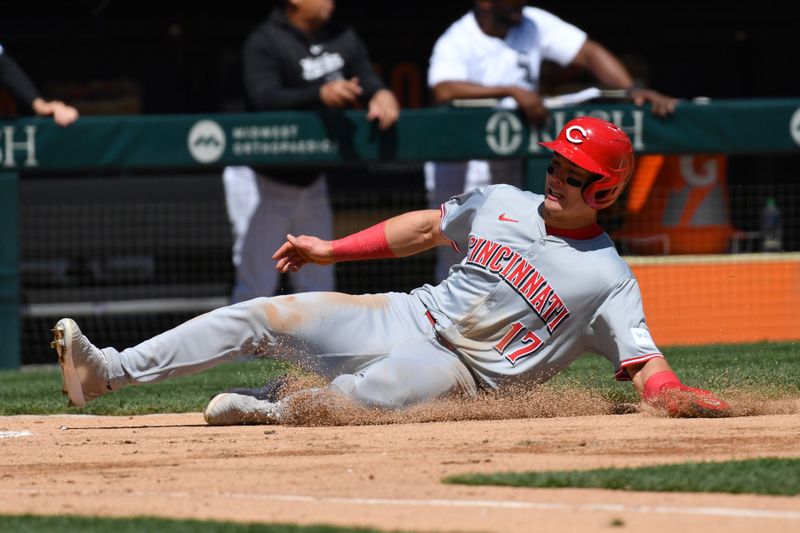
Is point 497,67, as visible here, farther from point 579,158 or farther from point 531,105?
point 579,158

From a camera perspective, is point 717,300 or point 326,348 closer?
point 326,348

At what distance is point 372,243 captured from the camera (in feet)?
18.8

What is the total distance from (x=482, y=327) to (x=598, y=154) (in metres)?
0.80

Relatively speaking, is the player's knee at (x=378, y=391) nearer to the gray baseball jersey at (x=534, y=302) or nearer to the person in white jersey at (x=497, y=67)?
the gray baseball jersey at (x=534, y=302)

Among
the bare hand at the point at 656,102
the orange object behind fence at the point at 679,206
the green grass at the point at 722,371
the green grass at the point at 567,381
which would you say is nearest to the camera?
the green grass at the point at 722,371

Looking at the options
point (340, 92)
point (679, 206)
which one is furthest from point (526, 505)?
point (679, 206)

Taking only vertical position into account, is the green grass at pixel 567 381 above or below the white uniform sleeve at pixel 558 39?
below

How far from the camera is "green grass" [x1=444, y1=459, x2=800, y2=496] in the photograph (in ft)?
12.8

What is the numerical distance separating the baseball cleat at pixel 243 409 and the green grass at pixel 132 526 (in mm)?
1897

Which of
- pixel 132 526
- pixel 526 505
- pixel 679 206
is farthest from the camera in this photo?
pixel 679 206

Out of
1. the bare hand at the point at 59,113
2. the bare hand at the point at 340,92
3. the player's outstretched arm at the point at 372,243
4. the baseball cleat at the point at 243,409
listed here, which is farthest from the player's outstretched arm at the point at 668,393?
the bare hand at the point at 59,113

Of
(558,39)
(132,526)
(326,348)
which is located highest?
(558,39)

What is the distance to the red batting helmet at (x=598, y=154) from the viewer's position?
5316 millimetres

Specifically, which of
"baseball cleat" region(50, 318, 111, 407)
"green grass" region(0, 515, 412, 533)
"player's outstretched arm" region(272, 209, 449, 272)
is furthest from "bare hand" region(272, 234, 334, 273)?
"green grass" region(0, 515, 412, 533)
